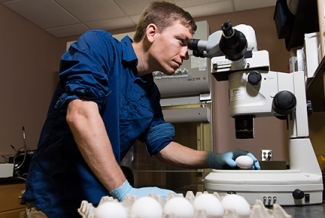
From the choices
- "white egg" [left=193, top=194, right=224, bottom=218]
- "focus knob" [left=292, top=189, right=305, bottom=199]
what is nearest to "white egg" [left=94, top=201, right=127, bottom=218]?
"white egg" [left=193, top=194, right=224, bottom=218]

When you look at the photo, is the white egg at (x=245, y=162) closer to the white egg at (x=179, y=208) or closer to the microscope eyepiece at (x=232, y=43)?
the microscope eyepiece at (x=232, y=43)

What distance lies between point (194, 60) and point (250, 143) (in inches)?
34.2

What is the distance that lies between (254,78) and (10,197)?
72.4 inches

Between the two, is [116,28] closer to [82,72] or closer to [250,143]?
[250,143]

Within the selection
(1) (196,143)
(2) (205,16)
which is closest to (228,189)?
(1) (196,143)

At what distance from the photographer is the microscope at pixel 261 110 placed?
787 mm

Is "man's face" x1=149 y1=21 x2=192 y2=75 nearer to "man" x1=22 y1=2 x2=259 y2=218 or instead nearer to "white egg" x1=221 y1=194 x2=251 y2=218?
"man" x1=22 y1=2 x2=259 y2=218

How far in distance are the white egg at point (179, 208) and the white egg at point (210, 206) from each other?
0.08 feet

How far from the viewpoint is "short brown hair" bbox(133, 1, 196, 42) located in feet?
4.05

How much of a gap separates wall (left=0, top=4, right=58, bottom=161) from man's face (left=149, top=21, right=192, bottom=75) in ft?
6.43

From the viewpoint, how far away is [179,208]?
48 cm

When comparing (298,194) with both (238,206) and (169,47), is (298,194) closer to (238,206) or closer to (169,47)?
(238,206)

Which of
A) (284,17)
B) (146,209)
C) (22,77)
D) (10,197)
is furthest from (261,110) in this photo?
(22,77)

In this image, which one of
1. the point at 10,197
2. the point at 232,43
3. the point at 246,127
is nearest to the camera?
the point at 232,43
